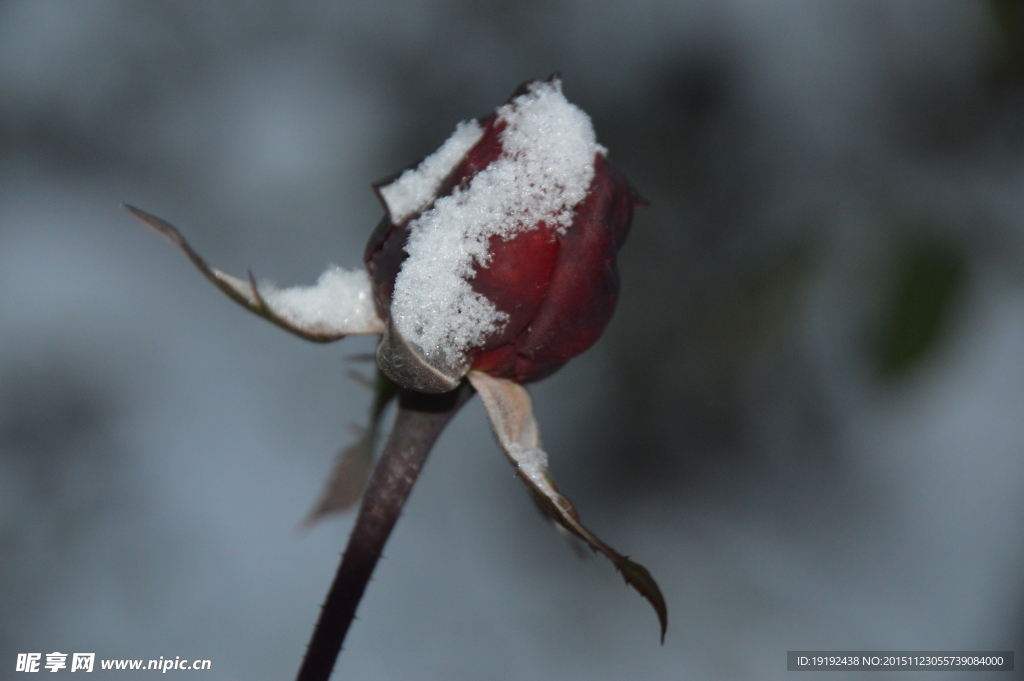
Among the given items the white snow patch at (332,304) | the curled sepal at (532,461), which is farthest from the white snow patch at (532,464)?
the white snow patch at (332,304)

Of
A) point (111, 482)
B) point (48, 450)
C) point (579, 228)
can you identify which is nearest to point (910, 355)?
point (579, 228)

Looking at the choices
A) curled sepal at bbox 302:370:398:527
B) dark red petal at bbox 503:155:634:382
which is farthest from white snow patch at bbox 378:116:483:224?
curled sepal at bbox 302:370:398:527

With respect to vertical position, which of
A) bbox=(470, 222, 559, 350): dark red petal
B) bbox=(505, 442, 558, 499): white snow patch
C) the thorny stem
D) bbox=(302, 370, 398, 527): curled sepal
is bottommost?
bbox=(302, 370, 398, 527): curled sepal

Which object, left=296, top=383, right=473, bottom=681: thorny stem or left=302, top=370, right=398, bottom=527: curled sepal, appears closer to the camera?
left=296, top=383, right=473, bottom=681: thorny stem

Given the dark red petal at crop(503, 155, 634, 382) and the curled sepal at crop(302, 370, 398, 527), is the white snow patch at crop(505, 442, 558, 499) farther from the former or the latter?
the curled sepal at crop(302, 370, 398, 527)

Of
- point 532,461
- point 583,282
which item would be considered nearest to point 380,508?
point 532,461

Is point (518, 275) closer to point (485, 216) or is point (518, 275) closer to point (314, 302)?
point (485, 216)

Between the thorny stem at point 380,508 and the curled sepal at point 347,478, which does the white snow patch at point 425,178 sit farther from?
the curled sepal at point 347,478

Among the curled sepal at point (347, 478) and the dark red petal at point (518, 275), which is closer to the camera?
the dark red petal at point (518, 275)
